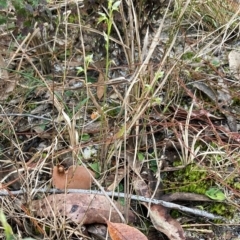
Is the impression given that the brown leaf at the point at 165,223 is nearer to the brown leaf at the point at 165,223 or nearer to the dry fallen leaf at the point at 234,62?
the brown leaf at the point at 165,223

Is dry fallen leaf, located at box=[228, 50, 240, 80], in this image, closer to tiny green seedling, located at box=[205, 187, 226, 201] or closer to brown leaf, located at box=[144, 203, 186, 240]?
tiny green seedling, located at box=[205, 187, 226, 201]

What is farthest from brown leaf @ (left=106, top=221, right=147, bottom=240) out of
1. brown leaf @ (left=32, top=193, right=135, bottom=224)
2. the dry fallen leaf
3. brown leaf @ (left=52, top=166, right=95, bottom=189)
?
the dry fallen leaf

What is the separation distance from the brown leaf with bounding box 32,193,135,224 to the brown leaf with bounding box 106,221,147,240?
7 centimetres

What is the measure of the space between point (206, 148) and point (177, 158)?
0.11m

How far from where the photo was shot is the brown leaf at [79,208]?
141 cm

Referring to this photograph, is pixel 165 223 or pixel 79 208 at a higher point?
pixel 79 208

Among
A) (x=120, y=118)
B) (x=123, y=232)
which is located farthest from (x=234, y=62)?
(x=123, y=232)

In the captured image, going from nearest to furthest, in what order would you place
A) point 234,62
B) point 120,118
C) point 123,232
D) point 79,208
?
point 123,232
point 79,208
point 120,118
point 234,62

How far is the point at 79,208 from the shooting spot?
4.70 feet

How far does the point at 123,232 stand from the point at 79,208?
0.17m

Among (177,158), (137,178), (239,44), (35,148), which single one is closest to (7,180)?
(35,148)

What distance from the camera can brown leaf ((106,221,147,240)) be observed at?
4.32 feet

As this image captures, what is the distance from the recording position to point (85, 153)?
1.66 m

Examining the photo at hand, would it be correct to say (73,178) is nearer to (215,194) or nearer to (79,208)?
(79,208)
